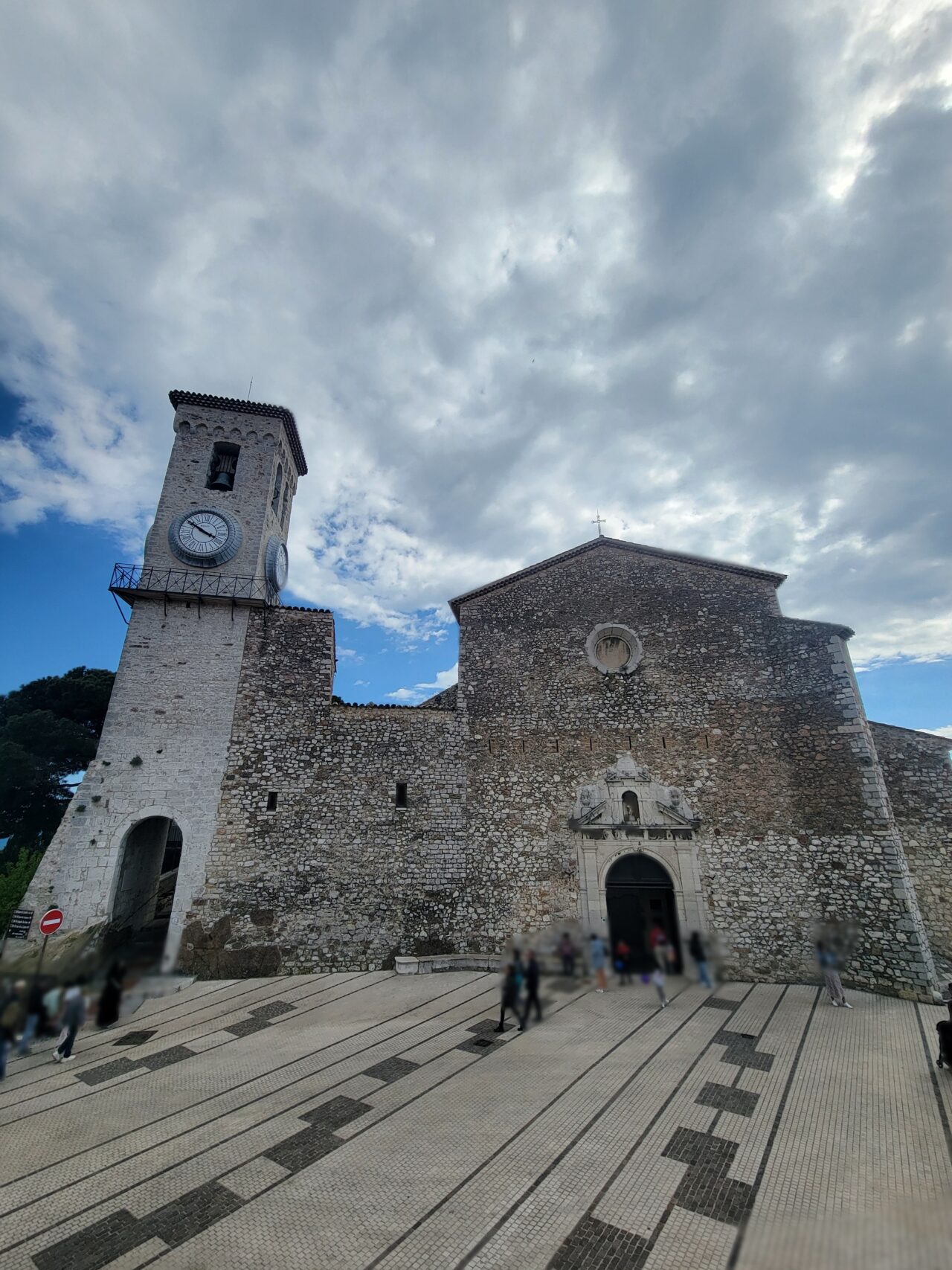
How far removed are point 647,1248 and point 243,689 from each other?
622 inches

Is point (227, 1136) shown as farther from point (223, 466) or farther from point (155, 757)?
point (223, 466)

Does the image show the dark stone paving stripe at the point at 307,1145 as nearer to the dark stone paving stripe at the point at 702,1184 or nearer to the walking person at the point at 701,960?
the dark stone paving stripe at the point at 702,1184

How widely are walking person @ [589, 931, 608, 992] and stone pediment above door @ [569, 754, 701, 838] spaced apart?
10.3 m

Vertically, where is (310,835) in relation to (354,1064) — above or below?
above

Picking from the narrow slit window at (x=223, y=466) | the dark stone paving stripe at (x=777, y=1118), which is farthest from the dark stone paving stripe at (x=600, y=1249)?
the narrow slit window at (x=223, y=466)

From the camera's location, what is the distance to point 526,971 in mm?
3541

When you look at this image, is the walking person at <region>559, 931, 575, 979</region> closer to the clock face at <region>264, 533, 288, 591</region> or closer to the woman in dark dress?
the woman in dark dress

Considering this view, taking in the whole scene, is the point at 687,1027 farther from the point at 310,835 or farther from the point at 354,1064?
the point at 310,835

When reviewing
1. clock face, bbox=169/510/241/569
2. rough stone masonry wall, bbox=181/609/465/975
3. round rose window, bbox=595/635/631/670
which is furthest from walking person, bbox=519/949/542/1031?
clock face, bbox=169/510/241/569

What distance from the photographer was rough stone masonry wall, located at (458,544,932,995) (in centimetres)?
1262

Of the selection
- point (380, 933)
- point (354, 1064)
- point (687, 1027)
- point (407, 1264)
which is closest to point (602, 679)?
point (687, 1027)

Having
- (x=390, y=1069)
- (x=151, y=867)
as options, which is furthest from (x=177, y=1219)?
(x=151, y=867)

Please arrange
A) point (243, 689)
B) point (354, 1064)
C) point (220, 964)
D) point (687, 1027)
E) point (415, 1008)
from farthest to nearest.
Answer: point (243, 689) < point (220, 964) < point (415, 1008) < point (687, 1027) < point (354, 1064)

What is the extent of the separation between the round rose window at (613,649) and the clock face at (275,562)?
1166cm
